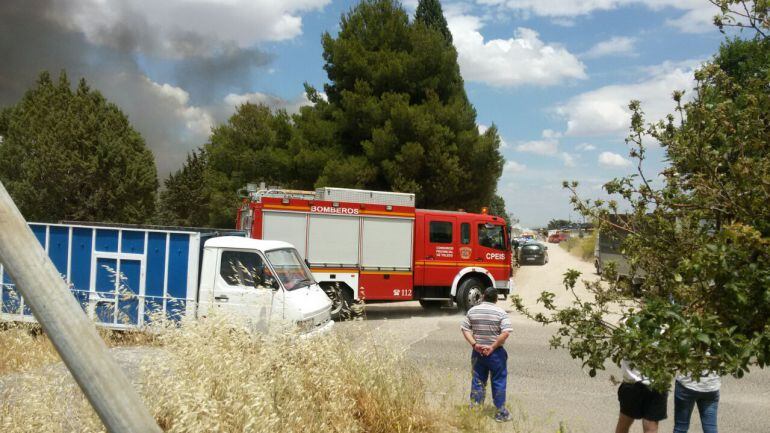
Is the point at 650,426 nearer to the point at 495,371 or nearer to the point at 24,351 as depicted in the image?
the point at 495,371

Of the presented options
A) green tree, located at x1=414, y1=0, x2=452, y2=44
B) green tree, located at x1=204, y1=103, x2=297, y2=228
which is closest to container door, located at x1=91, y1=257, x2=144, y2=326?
green tree, located at x1=204, y1=103, x2=297, y2=228

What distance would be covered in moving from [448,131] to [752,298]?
1894 centimetres

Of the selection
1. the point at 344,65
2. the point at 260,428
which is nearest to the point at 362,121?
the point at 344,65

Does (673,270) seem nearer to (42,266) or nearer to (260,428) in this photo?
(260,428)

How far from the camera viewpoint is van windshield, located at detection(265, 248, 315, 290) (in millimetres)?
9633

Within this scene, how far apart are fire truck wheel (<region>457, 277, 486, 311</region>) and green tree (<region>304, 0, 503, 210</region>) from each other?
21.9ft

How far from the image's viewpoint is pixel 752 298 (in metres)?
2.62

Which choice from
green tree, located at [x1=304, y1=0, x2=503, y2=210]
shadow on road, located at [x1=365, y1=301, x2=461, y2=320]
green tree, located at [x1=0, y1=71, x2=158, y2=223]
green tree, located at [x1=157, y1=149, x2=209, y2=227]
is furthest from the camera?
green tree, located at [x1=157, y1=149, x2=209, y2=227]

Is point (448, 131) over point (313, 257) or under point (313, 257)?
over

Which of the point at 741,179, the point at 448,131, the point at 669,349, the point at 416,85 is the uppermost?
the point at 416,85

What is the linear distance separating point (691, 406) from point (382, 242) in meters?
9.42

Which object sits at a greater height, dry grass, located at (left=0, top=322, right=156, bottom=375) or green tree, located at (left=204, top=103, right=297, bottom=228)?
green tree, located at (left=204, top=103, right=297, bottom=228)

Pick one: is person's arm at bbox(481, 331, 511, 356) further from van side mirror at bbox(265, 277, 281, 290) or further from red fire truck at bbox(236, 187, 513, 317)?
red fire truck at bbox(236, 187, 513, 317)

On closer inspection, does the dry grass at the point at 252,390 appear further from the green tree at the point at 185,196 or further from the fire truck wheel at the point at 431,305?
the green tree at the point at 185,196
